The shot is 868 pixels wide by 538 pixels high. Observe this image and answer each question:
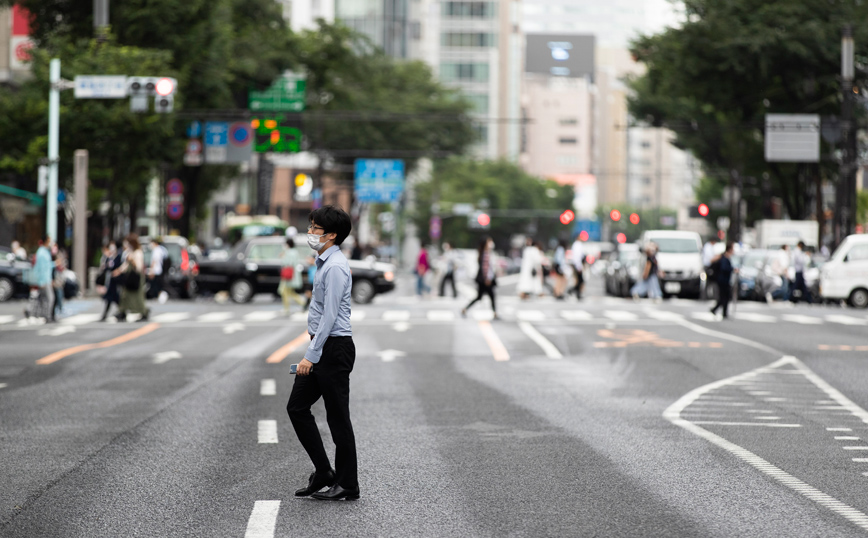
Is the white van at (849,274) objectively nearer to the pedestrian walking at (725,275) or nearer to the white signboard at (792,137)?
the pedestrian walking at (725,275)

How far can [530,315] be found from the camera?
28875 millimetres

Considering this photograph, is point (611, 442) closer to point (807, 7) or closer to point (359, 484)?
point (359, 484)

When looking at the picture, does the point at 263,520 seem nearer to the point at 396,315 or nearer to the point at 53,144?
the point at 396,315

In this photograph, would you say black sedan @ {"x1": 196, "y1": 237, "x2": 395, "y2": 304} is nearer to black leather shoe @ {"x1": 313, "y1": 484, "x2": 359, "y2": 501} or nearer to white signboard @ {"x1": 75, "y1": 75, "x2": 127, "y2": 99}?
white signboard @ {"x1": 75, "y1": 75, "x2": 127, "y2": 99}

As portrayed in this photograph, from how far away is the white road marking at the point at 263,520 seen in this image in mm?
6562

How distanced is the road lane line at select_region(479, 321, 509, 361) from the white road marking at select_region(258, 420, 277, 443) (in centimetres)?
691

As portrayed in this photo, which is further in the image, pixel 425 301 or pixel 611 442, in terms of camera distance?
pixel 425 301

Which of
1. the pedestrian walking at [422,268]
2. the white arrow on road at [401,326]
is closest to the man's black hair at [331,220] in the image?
the white arrow on road at [401,326]

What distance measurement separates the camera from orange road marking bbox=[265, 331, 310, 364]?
56.4 feet

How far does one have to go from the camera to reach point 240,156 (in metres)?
46.3

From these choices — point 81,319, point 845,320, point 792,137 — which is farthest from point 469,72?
point 81,319

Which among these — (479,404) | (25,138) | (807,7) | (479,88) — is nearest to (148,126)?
(25,138)

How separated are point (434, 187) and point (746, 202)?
1307 inches

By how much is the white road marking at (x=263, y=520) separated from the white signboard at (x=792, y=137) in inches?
1422
